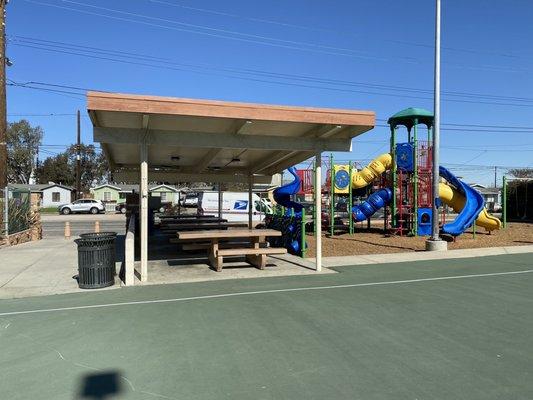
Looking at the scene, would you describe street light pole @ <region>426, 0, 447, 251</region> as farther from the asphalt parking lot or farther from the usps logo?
the asphalt parking lot

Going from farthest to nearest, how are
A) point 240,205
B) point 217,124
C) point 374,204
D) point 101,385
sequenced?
point 240,205
point 374,204
point 217,124
point 101,385

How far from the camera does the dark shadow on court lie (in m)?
3.96

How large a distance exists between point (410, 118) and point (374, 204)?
368 centimetres

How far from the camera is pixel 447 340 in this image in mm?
5320

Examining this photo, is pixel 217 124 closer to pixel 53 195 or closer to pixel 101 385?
pixel 101 385

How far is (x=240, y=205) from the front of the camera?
93.4 ft

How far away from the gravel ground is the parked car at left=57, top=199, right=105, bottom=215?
35936 millimetres

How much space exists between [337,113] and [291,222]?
16.3 ft

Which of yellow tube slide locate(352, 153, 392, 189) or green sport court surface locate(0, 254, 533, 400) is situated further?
yellow tube slide locate(352, 153, 392, 189)

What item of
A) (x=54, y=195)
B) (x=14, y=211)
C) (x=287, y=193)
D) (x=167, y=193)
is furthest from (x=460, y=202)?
(x=54, y=195)

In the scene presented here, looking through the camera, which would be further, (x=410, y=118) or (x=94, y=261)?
(x=410, y=118)

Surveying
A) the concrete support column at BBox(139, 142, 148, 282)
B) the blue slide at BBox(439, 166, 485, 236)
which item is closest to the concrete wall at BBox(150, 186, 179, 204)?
the blue slide at BBox(439, 166, 485, 236)

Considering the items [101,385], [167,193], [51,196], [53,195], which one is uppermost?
[167,193]

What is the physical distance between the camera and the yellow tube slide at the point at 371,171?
66.2ft
